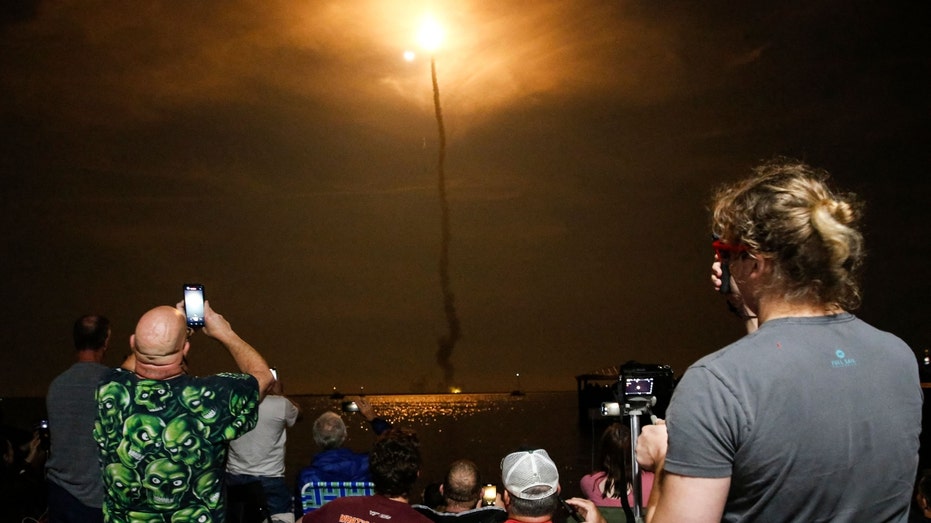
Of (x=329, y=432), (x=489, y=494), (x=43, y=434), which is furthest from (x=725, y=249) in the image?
(x=43, y=434)

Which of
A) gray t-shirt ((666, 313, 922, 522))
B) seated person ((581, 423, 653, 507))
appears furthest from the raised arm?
gray t-shirt ((666, 313, 922, 522))

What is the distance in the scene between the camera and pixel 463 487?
6.12 meters

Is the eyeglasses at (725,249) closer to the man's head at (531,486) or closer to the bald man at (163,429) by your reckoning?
the man's head at (531,486)

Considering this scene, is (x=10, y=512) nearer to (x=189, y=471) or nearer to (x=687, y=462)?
(x=189, y=471)

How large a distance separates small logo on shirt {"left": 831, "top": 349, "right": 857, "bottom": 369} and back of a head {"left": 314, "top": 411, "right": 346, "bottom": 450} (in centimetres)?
590

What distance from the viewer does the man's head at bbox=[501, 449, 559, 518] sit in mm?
3750

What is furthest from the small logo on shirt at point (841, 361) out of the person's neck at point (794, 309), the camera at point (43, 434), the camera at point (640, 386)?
the camera at point (43, 434)

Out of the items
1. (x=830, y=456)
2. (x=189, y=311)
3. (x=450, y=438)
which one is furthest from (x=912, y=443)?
(x=450, y=438)

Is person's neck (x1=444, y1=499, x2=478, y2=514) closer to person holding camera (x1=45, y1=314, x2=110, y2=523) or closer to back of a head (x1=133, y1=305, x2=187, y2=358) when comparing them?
person holding camera (x1=45, y1=314, x2=110, y2=523)

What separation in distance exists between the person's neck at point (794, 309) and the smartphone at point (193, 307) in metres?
3.33

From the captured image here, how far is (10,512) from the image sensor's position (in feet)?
24.7

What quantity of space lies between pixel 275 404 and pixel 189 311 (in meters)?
3.20

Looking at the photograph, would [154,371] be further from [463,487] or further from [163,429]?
[463,487]

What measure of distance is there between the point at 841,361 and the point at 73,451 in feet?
16.5
